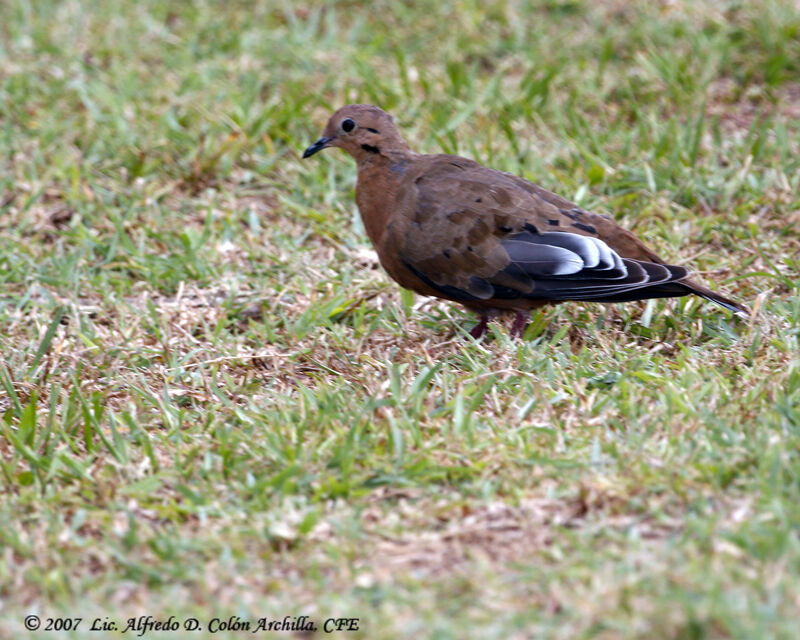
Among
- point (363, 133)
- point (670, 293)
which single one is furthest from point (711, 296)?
point (363, 133)

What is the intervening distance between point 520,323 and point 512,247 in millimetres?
346

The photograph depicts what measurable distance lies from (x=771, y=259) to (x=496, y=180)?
1411mm

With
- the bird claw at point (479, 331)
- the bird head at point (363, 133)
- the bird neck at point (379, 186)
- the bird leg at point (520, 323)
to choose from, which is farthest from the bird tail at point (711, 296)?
the bird head at point (363, 133)

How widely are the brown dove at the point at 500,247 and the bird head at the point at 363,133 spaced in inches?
8.3

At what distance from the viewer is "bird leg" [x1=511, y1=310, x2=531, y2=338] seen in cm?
462

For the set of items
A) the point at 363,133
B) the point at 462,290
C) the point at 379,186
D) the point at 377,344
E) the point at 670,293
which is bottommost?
the point at 377,344

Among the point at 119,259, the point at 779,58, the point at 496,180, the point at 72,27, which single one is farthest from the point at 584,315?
the point at 72,27

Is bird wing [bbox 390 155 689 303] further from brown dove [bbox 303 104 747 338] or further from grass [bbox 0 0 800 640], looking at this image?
grass [bbox 0 0 800 640]

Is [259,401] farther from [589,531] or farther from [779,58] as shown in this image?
[779,58]

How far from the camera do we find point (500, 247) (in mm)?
4492

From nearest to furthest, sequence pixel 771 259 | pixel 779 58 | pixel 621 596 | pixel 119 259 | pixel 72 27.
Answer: pixel 621 596 → pixel 771 259 → pixel 119 259 → pixel 779 58 → pixel 72 27

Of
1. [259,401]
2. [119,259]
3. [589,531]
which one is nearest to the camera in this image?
[589,531]

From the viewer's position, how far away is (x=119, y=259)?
561cm

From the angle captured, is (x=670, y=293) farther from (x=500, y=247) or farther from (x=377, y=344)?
(x=377, y=344)
